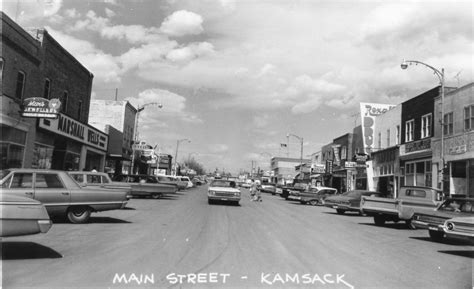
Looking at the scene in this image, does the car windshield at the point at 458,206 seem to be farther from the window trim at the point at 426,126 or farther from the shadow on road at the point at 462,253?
the window trim at the point at 426,126

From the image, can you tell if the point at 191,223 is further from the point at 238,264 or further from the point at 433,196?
the point at 433,196

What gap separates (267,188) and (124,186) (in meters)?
40.2

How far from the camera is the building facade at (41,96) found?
20906 millimetres

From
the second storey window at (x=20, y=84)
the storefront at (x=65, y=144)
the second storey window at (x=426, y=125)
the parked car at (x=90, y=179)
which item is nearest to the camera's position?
the parked car at (x=90, y=179)

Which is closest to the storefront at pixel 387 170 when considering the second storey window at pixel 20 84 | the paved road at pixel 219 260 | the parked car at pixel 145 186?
the parked car at pixel 145 186

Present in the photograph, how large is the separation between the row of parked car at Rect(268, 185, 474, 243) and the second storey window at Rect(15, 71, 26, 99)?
1747 centimetres

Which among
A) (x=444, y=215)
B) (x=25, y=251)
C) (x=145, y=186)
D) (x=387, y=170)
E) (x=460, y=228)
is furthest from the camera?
(x=387, y=170)

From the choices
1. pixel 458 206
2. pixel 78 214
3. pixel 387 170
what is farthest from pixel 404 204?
pixel 387 170

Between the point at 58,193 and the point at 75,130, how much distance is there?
741 inches

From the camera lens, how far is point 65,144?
29.4 metres

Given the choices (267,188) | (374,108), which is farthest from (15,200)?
(267,188)

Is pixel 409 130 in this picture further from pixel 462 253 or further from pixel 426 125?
pixel 462 253

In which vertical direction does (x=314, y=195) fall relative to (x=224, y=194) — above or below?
above

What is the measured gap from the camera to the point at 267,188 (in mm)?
63031
